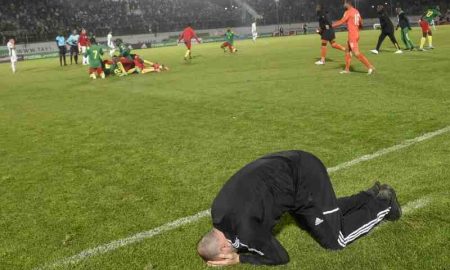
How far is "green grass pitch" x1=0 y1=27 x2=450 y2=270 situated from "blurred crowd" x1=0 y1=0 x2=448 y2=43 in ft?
134

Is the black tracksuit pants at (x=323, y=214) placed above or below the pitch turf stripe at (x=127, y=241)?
above

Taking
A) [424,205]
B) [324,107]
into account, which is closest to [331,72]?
[324,107]

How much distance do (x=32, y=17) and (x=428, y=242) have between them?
184ft

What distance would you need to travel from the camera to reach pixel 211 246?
11.0 feet

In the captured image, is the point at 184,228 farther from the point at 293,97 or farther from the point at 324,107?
the point at 293,97

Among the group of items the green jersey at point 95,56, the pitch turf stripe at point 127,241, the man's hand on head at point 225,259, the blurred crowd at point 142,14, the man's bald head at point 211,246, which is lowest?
the pitch turf stripe at point 127,241

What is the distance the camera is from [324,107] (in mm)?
9359

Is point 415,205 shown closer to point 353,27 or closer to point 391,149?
point 391,149

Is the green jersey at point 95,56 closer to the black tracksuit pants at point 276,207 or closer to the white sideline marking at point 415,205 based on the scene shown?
the white sideline marking at point 415,205

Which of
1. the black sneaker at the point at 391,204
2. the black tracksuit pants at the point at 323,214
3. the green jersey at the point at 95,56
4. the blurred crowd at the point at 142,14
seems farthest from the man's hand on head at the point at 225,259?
the blurred crowd at the point at 142,14

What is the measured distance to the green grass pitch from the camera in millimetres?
3922

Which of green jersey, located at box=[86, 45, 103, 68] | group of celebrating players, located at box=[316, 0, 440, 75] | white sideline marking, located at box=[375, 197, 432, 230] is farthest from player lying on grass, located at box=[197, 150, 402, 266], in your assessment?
green jersey, located at box=[86, 45, 103, 68]

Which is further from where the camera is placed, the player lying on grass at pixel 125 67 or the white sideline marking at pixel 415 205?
the player lying on grass at pixel 125 67

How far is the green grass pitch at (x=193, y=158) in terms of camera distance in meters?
3.92
